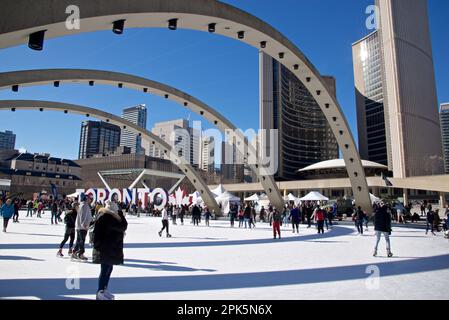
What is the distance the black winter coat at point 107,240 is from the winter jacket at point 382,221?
831 centimetres

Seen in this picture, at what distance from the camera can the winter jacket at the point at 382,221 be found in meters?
9.96

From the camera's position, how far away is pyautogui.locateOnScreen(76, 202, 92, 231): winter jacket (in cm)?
898

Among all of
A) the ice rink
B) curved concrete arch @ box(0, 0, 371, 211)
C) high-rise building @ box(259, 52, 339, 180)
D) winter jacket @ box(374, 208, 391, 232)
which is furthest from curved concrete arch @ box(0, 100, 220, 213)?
high-rise building @ box(259, 52, 339, 180)

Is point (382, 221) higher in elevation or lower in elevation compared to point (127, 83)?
lower

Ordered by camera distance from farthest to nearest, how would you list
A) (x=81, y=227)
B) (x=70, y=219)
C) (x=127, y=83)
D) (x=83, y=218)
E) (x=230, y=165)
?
1. (x=230, y=165)
2. (x=127, y=83)
3. (x=70, y=219)
4. (x=83, y=218)
5. (x=81, y=227)

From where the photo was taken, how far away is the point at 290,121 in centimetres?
14375

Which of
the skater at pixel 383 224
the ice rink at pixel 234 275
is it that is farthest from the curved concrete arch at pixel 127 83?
the skater at pixel 383 224

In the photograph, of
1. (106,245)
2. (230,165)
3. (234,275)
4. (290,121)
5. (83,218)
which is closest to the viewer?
(106,245)

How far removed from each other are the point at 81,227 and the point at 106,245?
14.7 feet

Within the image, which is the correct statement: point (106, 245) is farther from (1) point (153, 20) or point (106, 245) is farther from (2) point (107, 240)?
(1) point (153, 20)

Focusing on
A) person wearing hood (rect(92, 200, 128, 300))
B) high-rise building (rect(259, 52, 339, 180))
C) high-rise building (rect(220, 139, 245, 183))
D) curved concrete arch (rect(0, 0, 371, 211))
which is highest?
high-rise building (rect(259, 52, 339, 180))

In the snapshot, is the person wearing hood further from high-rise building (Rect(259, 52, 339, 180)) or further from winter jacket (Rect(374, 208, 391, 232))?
high-rise building (Rect(259, 52, 339, 180))

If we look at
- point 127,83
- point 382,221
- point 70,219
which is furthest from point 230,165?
point 70,219
